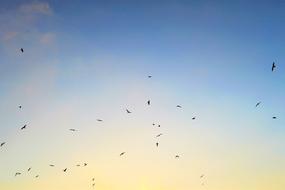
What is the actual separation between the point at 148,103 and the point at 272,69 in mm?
18672

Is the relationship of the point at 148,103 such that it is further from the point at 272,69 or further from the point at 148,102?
the point at 272,69

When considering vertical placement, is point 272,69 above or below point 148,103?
above

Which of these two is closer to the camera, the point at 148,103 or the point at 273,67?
the point at 273,67

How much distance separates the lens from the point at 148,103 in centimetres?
2977

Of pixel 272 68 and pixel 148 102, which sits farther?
pixel 148 102

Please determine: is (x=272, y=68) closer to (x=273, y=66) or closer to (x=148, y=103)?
(x=273, y=66)

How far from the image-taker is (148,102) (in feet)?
97.4

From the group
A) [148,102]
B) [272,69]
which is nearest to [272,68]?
[272,69]

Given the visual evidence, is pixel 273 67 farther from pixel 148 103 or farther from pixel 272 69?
pixel 148 103

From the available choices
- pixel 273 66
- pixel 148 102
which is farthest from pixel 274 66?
pixel 148 102

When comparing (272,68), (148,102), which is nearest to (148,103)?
(148,102)

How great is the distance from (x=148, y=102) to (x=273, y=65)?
749 inches

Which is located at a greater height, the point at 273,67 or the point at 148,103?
the point at 273,67

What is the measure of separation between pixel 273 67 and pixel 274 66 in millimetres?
491
